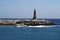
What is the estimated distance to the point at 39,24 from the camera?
275ft

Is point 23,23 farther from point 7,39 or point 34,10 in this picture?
point 7,39

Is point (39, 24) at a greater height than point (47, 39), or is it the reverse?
point (47, 39)

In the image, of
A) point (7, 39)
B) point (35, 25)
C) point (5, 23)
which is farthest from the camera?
point (5, 23)

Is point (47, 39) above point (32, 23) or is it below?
above

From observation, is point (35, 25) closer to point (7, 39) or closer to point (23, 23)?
point (23, 23)

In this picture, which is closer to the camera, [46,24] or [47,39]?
[47,39]

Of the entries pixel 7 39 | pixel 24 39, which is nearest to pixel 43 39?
pixel 24 39

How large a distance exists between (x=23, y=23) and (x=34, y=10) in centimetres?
800

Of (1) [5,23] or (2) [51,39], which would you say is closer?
(2) [51,39]

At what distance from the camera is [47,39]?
4069cm

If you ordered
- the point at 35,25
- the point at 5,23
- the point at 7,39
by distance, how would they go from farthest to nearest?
1. the point at 5,23
2. the point at 35,25
3. the point at 7,39

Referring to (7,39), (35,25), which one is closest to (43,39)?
(7,39)

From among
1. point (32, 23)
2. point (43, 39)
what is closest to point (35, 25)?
point (32, 23)

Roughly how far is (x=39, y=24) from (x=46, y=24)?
10.5ft
